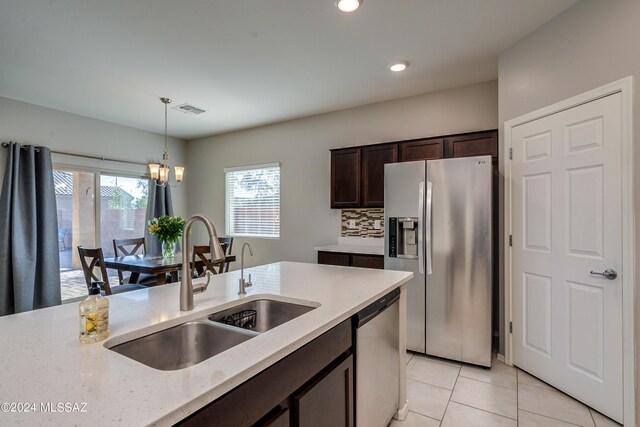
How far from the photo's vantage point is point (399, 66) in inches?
122

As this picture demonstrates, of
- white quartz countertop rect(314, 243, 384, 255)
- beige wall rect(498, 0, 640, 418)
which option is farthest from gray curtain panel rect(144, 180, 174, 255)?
beige wall rect(498, 0, 640, 418)

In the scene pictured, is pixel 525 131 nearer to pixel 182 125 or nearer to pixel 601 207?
pixel 601 207

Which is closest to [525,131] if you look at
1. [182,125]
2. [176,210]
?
[182,125]

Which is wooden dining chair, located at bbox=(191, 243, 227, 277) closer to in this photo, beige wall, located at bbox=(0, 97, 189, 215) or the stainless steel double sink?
the stainless steel double sink

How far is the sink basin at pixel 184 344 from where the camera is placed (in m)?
1.17

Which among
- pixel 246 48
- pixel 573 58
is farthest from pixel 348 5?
pixel 573 58

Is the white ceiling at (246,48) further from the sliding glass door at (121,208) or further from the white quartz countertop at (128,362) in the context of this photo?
the white quartz countertop at (128,362)

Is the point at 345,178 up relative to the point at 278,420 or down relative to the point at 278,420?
up

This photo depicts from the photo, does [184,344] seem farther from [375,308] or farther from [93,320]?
[375,308]

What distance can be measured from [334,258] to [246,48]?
230 centimetres

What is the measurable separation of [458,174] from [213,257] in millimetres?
2336

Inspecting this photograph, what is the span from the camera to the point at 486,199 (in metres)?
2.70

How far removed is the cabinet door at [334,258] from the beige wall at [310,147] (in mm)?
648

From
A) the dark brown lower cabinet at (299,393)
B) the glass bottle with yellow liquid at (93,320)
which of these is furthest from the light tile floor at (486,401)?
the glass bottle with yellow liquid at (93,320)
